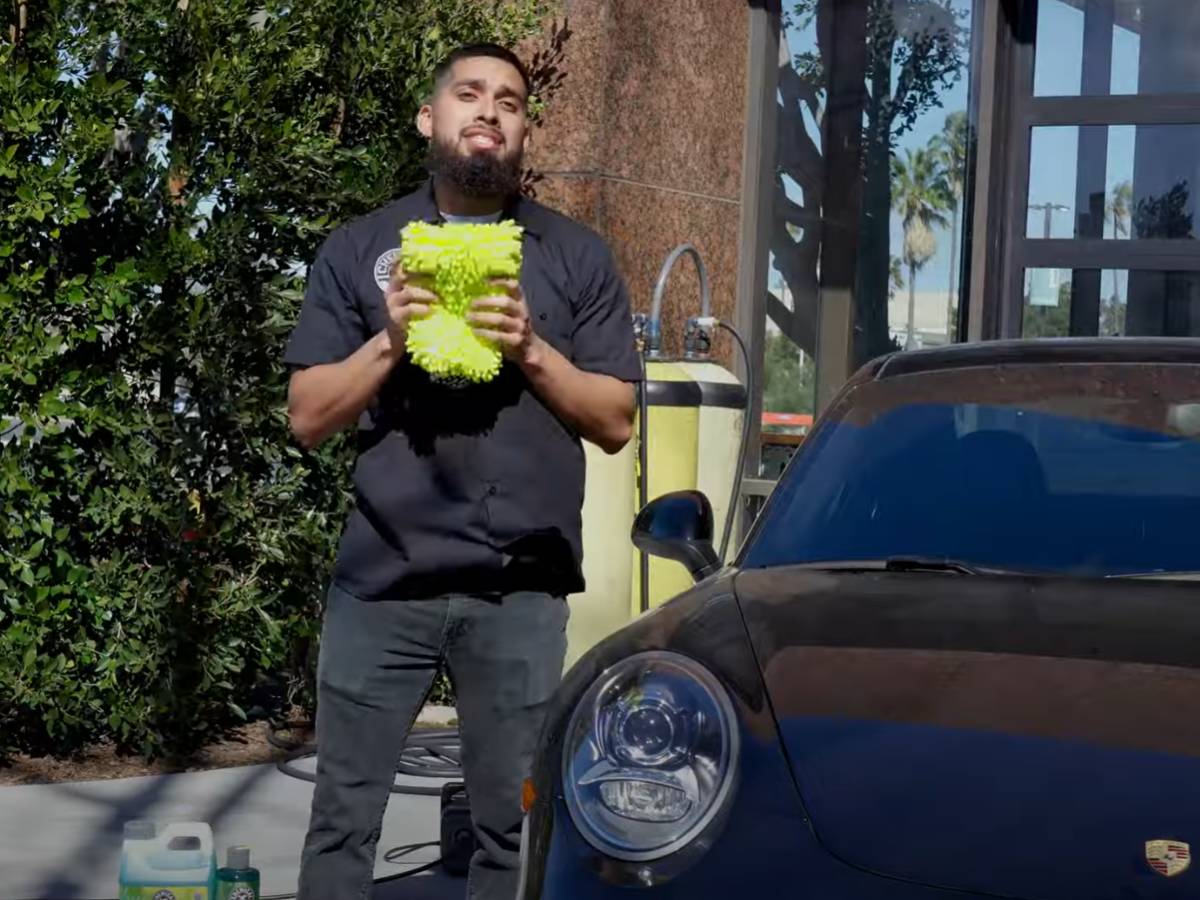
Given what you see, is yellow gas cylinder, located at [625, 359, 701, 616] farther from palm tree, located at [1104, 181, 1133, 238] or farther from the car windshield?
the car windshield

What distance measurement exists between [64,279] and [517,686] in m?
3.63

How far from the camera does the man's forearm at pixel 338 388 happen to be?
143 inches

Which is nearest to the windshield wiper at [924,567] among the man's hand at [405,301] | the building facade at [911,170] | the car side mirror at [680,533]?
the car side mirror at [680,533]

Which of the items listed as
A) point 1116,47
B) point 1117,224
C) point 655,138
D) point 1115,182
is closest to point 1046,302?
point 1117,224

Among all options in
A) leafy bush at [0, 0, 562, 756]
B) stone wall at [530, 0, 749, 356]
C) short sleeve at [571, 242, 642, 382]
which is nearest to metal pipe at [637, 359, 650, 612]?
leafy bush at [0, 0, 562, 756]

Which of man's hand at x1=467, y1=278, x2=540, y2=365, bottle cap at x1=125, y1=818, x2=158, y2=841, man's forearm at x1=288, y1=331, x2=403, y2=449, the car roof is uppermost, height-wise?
man's hand at x1=467, y1=278, x2=540, y2=365

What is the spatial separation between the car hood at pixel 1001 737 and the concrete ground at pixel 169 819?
2557mm

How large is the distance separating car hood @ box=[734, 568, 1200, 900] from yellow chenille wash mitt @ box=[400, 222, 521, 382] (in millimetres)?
740

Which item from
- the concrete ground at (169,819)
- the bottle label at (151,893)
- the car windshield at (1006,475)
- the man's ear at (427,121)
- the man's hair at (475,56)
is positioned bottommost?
the concrete ground at (169,819)

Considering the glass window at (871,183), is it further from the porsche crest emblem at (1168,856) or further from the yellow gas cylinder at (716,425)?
the porsche crest emblem at (1168,856)

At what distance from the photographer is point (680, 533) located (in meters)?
4.01

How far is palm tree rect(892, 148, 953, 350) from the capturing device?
9914 mm

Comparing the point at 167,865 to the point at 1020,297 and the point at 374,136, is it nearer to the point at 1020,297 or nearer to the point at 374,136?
the point at 374,136

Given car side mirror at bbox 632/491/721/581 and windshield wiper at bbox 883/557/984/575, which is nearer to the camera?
windshield wiper at bbox 883/557/984/575
